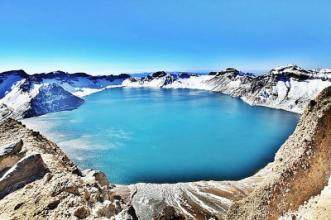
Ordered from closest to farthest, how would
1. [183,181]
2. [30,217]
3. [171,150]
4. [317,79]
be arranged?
[30,217], [183,181], [171,150], [317,79]

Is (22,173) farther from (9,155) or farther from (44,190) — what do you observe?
(44,190)

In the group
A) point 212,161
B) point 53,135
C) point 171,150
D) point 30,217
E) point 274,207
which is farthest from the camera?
point 53,135

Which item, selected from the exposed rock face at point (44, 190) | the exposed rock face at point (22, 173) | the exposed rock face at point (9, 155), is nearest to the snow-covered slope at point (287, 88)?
the exposed rock face at point (9, 155)

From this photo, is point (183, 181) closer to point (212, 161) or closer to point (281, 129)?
point (212, 161)

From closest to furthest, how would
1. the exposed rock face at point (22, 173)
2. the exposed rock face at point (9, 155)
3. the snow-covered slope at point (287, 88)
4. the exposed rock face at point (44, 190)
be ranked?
the exposed rock face at point (44, 190)
the exposed rock face at point (22, 173)
the exposed rock face at point (9, 155)
the snow-covered slope at point (287, 88)

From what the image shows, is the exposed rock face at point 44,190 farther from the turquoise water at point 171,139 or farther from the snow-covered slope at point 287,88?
the snow-covered slope at point 287,88

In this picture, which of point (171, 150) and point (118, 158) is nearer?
point (118, 158)

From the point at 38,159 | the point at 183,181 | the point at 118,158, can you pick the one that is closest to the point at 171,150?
the point at 118,158

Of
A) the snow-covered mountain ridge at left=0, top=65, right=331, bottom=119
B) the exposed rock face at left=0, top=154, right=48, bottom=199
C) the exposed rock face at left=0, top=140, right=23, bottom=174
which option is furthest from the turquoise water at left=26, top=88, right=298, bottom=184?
the exposed rock face at left=0, top=154, right=48, bottom=199

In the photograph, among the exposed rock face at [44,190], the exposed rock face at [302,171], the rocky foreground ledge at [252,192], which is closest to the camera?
the rocky foreground ledge at [252,192]
